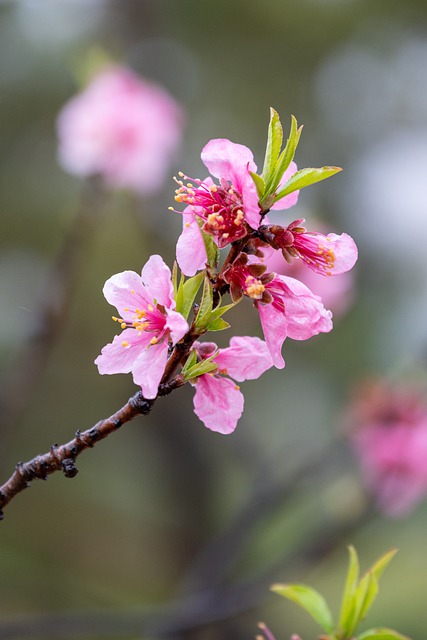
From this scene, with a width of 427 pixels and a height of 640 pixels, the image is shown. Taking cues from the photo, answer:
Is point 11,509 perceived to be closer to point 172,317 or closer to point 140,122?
point 140,122

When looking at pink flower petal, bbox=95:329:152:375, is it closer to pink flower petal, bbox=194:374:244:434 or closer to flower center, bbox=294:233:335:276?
pink flower petal, bbox=194:374:244:434

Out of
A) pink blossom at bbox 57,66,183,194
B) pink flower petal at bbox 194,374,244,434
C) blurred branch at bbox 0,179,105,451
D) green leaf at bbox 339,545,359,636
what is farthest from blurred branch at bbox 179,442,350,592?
pink flower petal at bbox 194,374,244,434

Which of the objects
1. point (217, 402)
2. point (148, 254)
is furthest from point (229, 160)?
point (148, 254)

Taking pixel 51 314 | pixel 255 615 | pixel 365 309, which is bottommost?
pixel 255 615

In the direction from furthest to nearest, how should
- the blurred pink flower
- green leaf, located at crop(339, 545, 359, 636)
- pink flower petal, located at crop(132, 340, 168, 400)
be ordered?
the blurred pink flower → green leaf, located at crop(339, 545, 359, 636) → pink flower petal, located at crop(132, 340, 168, 400)

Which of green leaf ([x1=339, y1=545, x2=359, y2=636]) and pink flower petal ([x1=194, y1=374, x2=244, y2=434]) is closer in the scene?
pink flower petal ([x1=194, y1=374, x2=244, y2=434])

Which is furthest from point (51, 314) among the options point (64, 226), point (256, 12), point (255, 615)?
point (256, 12)

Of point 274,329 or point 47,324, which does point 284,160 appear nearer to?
point 274,329
